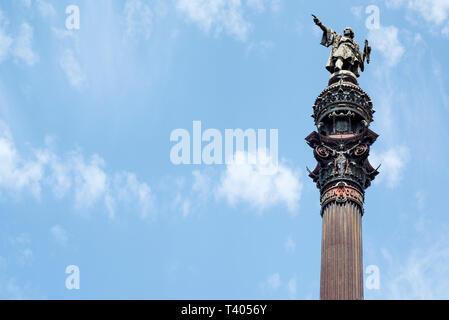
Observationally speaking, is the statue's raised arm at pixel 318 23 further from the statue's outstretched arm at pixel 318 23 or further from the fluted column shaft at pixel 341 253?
the fluted column shaft at pixel 341 253

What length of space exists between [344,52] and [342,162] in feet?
24.3

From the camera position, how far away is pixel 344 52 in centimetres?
4131

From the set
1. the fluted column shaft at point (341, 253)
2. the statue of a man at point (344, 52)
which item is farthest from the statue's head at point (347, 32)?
the fluted column shaft at point (341, 253)

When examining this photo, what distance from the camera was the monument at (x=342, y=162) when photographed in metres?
32.3

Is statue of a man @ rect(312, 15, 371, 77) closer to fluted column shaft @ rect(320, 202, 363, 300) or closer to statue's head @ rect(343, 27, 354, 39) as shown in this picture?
statue's head @ rect(343, 27, 354, 39)

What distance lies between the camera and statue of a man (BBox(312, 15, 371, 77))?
4094 cm

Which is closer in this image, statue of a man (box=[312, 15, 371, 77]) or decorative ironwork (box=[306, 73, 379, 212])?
decorative ironwork (box=[306, 73, 379, 212])

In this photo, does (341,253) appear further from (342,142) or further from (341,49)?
(341,49)

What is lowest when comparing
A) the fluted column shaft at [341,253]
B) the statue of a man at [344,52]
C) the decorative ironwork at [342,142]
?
the fluted column shaft at [341,253]

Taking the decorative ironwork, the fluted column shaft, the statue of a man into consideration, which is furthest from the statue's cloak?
the fluted column shaft

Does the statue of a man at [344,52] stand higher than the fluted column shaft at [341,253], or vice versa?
the statue of a man at [344,52]

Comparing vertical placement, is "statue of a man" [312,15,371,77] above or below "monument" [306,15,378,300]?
above

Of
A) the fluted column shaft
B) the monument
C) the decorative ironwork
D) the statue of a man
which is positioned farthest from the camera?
the statue of a man
